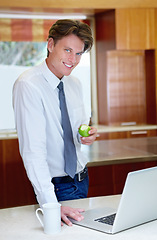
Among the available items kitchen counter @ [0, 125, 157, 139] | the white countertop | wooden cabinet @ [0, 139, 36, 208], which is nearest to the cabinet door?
kitchen counter @ [0, 125, 157, 139]

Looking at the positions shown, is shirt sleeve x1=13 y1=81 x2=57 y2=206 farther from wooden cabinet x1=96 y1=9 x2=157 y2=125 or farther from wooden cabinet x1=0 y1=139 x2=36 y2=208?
wooden cabinet x1=96 y1=9 x2=157 y2=125

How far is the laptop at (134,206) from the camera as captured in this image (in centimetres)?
149

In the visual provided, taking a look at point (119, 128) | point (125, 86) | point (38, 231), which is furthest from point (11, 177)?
point (38, 231)

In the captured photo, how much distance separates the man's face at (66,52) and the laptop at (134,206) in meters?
0.76

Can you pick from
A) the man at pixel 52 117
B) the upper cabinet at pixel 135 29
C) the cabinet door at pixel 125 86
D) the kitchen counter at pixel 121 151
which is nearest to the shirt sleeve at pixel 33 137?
the man at pixel 52 117

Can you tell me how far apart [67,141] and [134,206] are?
711 millimetres

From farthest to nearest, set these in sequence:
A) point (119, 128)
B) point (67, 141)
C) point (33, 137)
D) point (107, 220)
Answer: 1. point (119, 128)
2. point (67, 141)
3. point (33, 137)
4. point (107, 220)

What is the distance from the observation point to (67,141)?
2164 millimetres

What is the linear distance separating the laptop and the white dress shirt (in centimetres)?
28

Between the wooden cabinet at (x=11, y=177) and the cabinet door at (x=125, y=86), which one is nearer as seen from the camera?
the wooden cabinet at (x=11, y=177)

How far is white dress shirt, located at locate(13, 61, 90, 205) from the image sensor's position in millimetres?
1835

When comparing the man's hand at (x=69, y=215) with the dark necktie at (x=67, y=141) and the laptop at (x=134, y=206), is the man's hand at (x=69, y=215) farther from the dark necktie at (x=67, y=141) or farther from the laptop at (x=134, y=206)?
the dark necktie at (x=67, y=141)

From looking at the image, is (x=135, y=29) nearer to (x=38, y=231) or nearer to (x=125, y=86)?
(x=125, y=86)

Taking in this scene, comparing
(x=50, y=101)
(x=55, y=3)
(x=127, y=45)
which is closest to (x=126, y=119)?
(x=127, y=45)
